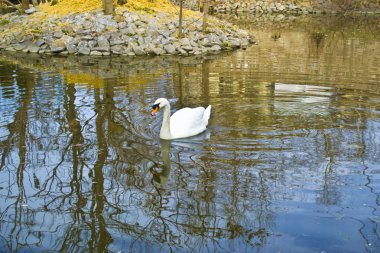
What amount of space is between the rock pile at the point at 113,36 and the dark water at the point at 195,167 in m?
6.16

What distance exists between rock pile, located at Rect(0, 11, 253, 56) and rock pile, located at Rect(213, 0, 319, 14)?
25933 mm

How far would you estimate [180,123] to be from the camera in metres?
8.55

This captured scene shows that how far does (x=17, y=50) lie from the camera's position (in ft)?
69.4

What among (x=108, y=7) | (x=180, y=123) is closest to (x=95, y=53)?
(x=108, y=7)

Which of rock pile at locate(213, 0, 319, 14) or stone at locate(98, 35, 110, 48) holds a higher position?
rock pile at locate(213, 0, 319, 14)

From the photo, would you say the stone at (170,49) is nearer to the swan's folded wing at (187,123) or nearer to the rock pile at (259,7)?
the swan's folded wing at (187,123)

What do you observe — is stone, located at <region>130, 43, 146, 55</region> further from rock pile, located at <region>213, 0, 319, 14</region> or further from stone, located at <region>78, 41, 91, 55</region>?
rock pile, located at <region>213, 0, 319, 14</region>

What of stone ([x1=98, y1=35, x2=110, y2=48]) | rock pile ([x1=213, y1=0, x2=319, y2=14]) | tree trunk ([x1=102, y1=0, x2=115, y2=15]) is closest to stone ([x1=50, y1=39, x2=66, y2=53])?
stone ([x1=98, y1=35, x2=110, y2=48])

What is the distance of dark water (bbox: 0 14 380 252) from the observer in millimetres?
5500

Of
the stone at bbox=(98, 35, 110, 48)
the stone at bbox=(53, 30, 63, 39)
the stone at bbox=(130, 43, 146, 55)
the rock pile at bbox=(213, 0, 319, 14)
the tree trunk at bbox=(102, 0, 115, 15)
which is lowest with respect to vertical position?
the stone at bbox=(130, 43, 146, 55)

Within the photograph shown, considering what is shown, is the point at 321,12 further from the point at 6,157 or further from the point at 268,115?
the point at 6,157

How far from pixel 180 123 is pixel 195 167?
4.74ft

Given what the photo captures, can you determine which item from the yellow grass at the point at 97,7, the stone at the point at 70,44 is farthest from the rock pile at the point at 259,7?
the stone at the point at 70,44

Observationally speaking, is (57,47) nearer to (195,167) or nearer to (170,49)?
(170,49)
